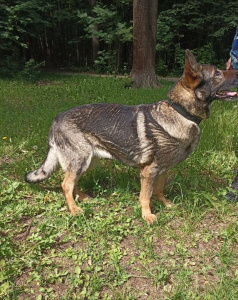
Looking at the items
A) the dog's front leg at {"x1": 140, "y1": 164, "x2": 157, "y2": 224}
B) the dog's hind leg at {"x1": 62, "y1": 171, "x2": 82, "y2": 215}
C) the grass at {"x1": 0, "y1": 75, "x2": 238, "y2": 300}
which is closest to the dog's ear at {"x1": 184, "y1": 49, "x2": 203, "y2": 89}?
the dog's front leg at {"x1": 140, "y1": 164, "x2": 157, "y2": 224}

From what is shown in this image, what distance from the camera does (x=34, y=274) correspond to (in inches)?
93.7

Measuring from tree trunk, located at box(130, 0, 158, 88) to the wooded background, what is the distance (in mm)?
2473

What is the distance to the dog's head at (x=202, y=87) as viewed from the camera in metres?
2.72

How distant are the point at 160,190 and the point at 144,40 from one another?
7.68 m

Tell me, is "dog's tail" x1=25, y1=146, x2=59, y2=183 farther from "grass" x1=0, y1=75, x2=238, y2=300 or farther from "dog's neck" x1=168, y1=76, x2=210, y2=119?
"dog's neck" x1=168, y1=76, x2=210, y2=119

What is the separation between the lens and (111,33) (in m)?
14.6

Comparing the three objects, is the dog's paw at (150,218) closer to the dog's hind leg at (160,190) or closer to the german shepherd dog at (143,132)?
the german shepherd dog at (143,132)

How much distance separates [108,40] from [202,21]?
688 cm

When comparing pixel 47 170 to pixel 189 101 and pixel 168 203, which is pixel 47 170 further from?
pixel 189 101

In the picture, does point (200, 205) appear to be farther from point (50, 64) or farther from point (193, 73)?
point (50, 64)

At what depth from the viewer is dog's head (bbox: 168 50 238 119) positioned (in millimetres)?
2721

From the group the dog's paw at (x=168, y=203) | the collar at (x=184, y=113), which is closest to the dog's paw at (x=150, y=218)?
the dog's paw at (x=168, y=203)

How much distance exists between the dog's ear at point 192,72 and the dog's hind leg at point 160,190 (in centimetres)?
118

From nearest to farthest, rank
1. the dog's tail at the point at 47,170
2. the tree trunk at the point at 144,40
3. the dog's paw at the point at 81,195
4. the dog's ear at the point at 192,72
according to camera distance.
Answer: the dog's ear at the point at 192,72 → the dog's tail at the point at 47,170 → the dog's paw at the point at 81,195 → the tree trunk at the point at 144,40
